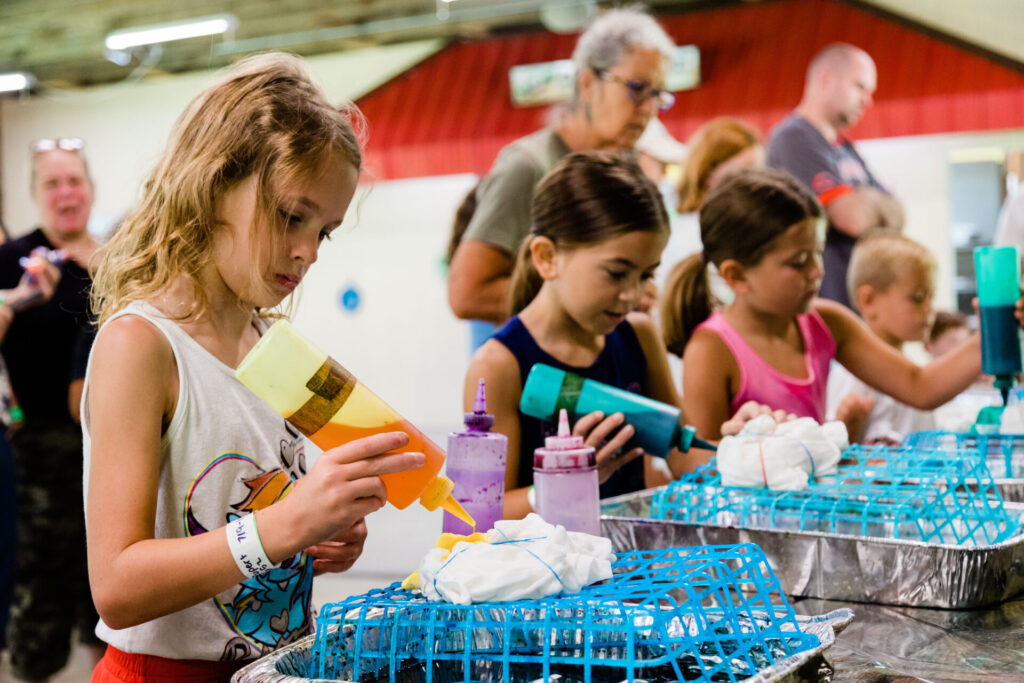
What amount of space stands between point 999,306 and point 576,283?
71 centimetres

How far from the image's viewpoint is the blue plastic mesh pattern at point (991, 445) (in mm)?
1638

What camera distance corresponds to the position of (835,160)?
14.1 feet

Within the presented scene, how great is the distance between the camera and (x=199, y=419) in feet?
3.52

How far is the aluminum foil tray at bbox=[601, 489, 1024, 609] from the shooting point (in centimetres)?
115

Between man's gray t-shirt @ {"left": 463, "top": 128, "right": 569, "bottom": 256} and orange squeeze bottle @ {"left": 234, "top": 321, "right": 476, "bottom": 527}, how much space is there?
4.63 feet

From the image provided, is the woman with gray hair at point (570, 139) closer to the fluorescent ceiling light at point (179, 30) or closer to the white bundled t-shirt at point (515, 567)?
the white bundled t-shirt at point (515, 567)

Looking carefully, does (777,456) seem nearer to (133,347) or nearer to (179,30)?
(133,347)

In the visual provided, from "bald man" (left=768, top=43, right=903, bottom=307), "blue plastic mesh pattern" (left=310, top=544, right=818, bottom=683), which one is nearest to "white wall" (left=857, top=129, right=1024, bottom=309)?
"bald man" (left=768, top=43, right=903, bottom=307)

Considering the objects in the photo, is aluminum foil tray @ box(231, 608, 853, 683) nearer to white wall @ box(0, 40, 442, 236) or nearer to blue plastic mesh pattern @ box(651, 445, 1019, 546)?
blue plastic mesh pattern @ box(651, 445, 1019, 546)

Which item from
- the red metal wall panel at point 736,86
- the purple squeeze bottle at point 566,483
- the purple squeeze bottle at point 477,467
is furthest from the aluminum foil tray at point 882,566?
the red metal wall panel at point 736,86

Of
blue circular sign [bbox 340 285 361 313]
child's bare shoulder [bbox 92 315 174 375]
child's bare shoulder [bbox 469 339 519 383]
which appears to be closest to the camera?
child's bare shoulder [bbox 92 315 174 375]

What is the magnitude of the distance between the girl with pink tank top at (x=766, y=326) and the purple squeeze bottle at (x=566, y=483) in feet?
2.73

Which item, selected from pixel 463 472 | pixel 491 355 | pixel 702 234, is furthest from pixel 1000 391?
pixel 463 472

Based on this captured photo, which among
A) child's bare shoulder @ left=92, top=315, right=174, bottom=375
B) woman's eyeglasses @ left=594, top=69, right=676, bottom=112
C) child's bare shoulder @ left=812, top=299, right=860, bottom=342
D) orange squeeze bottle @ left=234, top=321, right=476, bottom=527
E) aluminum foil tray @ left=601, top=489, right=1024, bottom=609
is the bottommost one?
aluminum foil tray @ left=601, top=489, right=1024, bottom=609
